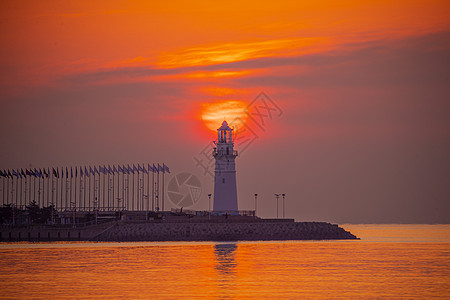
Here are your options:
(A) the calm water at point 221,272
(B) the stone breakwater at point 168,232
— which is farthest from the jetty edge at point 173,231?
(A) the calm water at point 221,272

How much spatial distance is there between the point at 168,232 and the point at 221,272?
5586cm

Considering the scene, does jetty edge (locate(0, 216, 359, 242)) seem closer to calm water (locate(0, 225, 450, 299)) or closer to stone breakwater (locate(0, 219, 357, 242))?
stone breakwater (locate(0, 219, 357, 242))

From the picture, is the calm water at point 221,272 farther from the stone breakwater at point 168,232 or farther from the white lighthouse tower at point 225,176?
the white lighthouse tower at point 225,176

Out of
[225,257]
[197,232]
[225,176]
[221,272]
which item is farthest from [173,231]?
[221,272]

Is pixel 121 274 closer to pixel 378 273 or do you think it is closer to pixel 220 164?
pixel 378 273

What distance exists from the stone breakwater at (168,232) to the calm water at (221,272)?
1312cm

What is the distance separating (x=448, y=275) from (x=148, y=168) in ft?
245

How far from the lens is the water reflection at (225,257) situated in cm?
8500

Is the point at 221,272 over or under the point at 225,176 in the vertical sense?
under

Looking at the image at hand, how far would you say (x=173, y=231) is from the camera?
451ft

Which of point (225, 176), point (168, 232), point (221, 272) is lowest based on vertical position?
point (221, 272)

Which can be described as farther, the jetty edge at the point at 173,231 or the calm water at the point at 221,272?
the jetty edge at the point at 173,231

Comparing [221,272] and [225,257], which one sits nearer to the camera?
[221,272]

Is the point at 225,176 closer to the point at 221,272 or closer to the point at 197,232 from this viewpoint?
the point at 197,232
